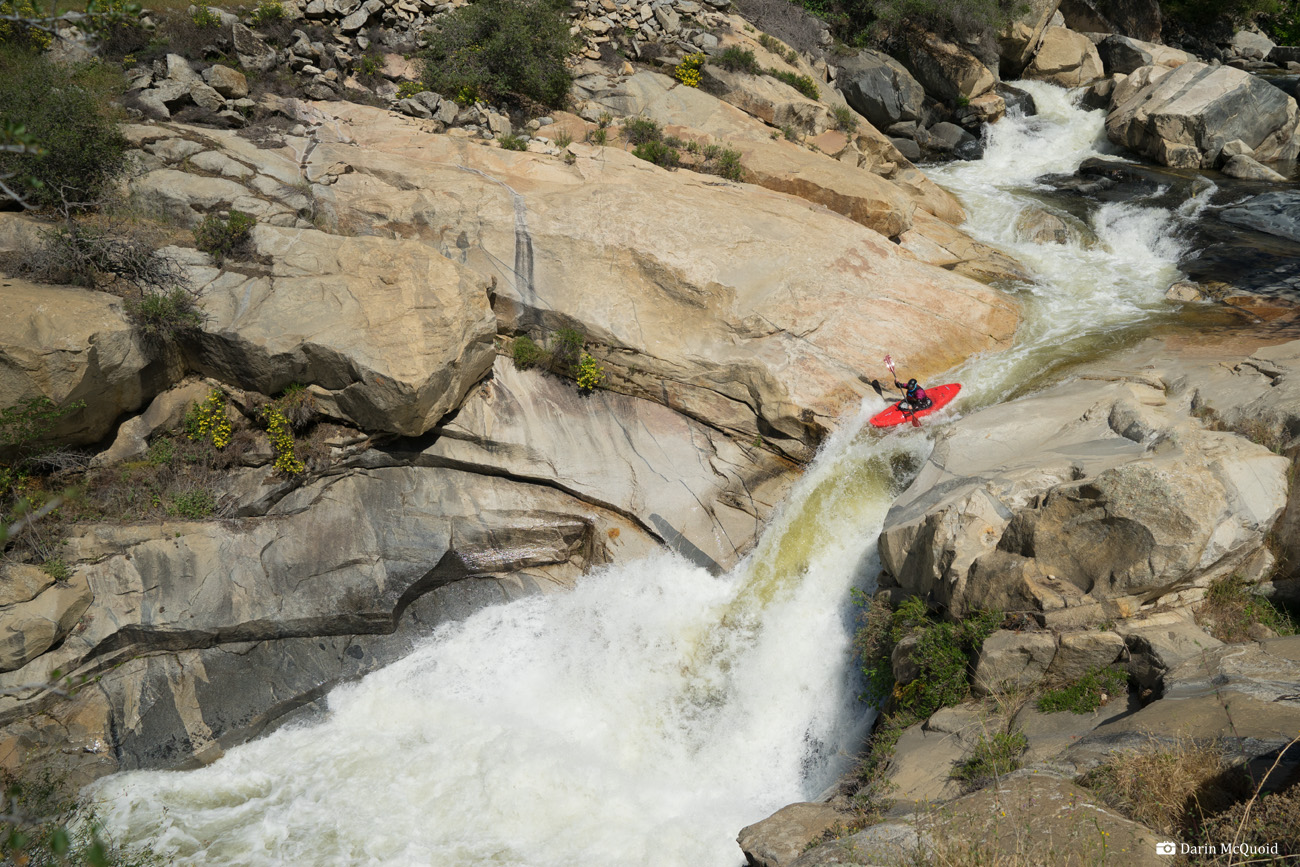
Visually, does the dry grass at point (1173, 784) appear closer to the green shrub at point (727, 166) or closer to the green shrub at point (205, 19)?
the green shrub at point (727, 166)

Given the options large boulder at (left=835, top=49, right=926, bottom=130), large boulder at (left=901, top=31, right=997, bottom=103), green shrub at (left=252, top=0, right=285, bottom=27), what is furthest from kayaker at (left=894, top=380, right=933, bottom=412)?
large boulder at (left=901, top=31, right=997, bottom=103)

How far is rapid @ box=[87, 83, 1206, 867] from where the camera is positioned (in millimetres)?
8711

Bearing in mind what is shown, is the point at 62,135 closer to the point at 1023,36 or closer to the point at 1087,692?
the point at 1087,692

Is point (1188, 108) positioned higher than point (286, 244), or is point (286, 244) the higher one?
point (1188, 108)

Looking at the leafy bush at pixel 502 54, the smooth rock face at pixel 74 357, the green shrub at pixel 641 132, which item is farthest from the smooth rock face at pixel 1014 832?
the leafy bush at pixel 502 54

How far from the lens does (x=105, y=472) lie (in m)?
10.4

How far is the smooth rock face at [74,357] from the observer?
926 centimetres

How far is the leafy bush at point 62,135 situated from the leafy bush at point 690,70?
13.0 metres

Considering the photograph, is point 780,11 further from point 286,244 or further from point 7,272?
point 7,272

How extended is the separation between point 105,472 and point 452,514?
4.78 meters

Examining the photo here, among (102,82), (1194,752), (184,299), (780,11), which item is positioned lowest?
(184,299)

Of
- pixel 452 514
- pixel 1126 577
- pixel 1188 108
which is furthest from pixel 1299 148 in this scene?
pixel 452 514

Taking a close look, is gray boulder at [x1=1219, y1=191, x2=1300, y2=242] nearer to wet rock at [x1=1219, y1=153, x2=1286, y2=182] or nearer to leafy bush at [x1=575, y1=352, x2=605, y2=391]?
wet rock at [x1=1219, y1=153, x2=1286, y2=182]

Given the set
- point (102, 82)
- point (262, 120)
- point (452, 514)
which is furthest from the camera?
point (262, 120)
